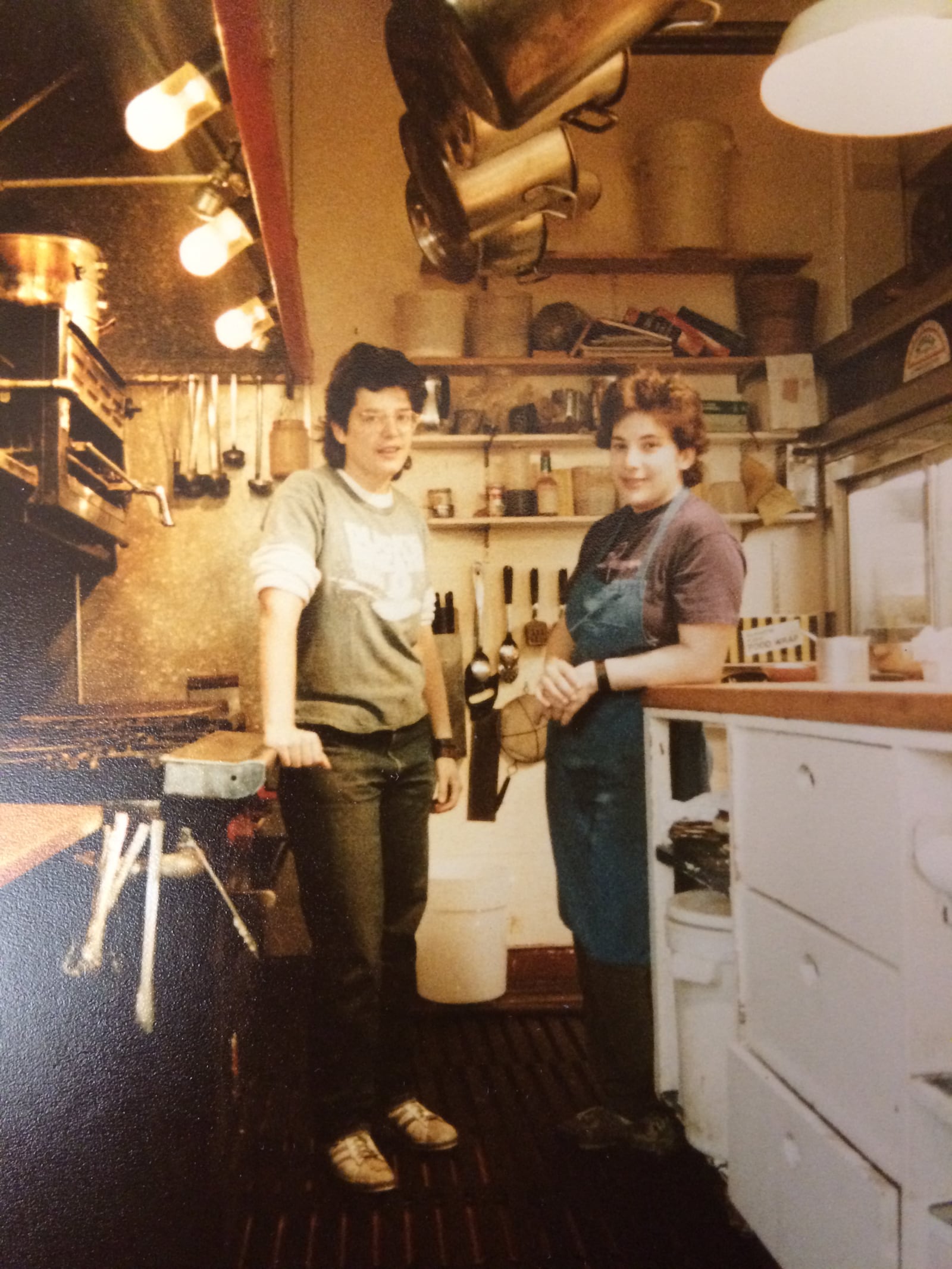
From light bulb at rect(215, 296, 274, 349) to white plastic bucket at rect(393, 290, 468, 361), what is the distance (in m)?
0.34

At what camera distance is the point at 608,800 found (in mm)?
1509

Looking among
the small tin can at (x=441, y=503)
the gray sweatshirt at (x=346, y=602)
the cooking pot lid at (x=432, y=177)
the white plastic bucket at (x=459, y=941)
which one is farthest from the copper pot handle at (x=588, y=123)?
the white plastic bucket at (x=459, y=941)

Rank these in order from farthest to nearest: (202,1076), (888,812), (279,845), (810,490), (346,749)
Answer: (810,490) → (279,845) → (346,749) → (202,1076) → (888,812)

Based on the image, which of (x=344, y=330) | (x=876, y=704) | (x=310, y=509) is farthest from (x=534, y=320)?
(x=876, y=704)

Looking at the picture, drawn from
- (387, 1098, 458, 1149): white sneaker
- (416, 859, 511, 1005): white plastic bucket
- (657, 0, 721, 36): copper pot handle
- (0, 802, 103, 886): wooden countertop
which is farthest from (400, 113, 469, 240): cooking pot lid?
(387, 1098, 458, 1149): white sneaker

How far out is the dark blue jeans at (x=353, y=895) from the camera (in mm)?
1377

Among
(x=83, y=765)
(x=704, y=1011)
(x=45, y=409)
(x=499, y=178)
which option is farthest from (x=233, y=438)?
(x=704, y=1011)

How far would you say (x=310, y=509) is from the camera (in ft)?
4.88

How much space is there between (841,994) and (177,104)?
1.38 meters

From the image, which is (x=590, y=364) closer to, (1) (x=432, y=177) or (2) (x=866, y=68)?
(1) (x=432, y=177)

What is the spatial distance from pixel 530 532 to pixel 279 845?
92 cm

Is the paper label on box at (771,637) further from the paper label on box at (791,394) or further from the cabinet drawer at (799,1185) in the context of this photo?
the cabinet drawer at (799,1185)

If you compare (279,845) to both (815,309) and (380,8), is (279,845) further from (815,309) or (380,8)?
(380,8)

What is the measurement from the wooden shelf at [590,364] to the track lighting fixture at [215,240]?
2.11ft
